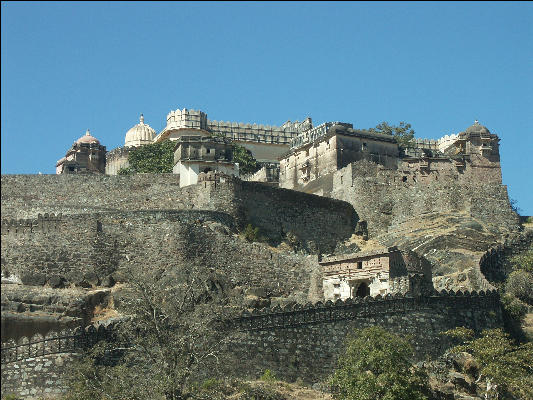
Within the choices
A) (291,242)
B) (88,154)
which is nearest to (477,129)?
A: (291,242)

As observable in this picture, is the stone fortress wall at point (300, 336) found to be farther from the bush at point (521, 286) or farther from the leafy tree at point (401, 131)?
the leafy tree at point (401, 131)

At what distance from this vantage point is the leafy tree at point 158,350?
115 ft

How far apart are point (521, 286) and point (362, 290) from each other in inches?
323

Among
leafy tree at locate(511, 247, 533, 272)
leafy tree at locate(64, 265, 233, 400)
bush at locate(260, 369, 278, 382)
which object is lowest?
bush at locate(260, 369, 278, 382)

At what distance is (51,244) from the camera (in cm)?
5478

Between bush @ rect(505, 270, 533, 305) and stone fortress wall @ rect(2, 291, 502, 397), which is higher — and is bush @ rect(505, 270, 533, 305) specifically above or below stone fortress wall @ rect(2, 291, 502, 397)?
above

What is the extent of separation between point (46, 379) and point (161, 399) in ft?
16.7

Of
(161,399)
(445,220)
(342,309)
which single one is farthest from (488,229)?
(161,399)

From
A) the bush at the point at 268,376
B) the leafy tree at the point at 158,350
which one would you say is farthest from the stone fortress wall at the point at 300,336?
the leafy tree at the point at 158,350

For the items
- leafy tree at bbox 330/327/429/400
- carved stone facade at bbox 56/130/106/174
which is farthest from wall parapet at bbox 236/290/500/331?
carved stone facade at bbox 56/130/106/174

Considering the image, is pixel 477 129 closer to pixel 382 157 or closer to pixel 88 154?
pixel 382 157

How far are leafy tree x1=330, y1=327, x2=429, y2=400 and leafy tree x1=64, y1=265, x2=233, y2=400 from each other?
15.8ft

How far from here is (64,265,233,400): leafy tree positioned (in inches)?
1377

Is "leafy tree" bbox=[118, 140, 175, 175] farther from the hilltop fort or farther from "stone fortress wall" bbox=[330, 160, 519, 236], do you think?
"stone fortress wall" bbox=[330, 160, 519, 236]
